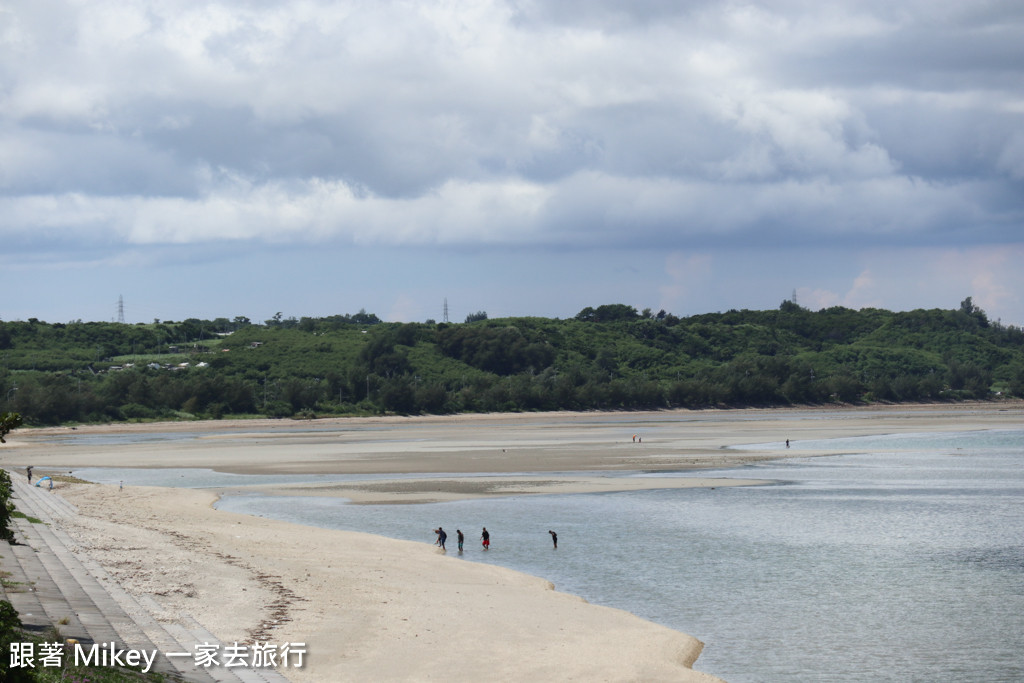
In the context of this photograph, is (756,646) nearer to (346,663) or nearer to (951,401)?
(346,663)

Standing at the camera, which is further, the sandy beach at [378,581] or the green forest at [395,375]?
the green forest at [395,375]

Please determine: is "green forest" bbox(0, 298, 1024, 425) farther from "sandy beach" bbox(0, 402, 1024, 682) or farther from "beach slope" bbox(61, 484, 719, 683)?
"beach slope" bbox(61, 484, 719, 683)

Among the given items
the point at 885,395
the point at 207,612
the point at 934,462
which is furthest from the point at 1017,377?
the point at 207,612

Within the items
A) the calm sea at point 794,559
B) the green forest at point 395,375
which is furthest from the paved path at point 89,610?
the green forest at point 395,375

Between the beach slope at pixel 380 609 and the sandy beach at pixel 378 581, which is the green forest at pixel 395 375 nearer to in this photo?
the sandy beach at pixel 378 581

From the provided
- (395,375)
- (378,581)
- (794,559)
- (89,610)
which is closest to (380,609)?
(378,581)

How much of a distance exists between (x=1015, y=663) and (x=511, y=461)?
4410 cm

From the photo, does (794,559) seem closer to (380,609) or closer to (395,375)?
(380,609)

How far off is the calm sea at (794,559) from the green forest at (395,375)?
247 ft

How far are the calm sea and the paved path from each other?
9286 mm

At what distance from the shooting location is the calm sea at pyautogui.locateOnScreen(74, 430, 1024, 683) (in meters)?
19.1

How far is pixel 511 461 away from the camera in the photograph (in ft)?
201

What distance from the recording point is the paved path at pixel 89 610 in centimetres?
1450

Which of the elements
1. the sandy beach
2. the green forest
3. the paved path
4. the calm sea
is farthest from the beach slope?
the green forest
